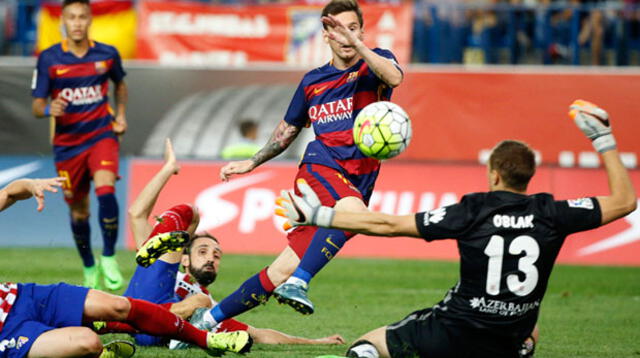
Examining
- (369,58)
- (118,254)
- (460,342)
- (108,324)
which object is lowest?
(118,254)

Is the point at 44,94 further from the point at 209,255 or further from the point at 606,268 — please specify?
the point at 606,268

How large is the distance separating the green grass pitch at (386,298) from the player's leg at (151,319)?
637mm

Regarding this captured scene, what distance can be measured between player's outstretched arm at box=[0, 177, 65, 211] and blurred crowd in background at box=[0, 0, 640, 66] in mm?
11077

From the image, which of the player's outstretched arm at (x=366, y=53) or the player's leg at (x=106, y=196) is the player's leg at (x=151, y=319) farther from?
the player's leg at (x=106, y=196)

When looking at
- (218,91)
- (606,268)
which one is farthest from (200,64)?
(606,268)

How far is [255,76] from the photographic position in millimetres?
15586

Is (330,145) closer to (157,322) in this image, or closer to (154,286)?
(154,286)

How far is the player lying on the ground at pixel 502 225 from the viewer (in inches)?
208

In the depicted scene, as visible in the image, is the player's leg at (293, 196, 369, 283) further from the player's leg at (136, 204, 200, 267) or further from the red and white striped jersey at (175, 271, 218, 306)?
the red and white striped jersey at (175, 271, 218, 306)

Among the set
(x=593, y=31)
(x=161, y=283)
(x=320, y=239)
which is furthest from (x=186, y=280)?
(x=593, y=31)

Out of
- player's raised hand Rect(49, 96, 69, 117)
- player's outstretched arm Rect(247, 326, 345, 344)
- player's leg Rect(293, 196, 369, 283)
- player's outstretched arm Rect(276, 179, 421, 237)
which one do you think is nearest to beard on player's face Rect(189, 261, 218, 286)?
player's outstretched arm Rect(247, 326, 345, 344)

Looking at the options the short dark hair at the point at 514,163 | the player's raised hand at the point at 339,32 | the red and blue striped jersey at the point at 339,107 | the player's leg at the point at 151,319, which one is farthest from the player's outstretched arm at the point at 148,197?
the short dark hair at the point at 514,163

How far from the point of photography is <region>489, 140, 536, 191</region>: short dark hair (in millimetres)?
5305

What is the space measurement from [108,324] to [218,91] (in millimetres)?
Result: 9605
